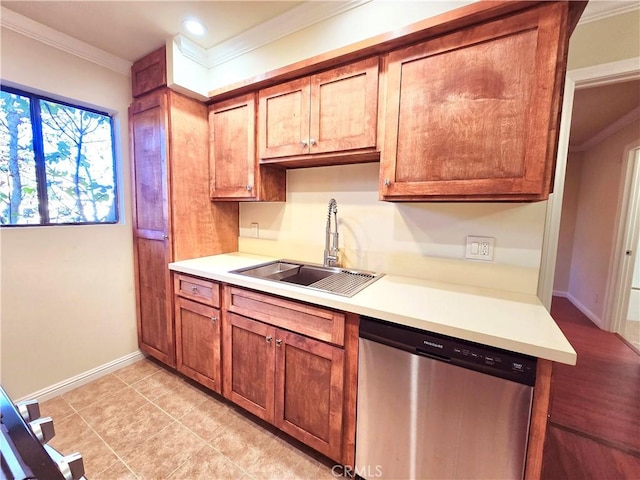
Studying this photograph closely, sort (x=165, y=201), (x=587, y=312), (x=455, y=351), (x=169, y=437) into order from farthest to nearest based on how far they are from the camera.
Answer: (x=587, y=312)
(x=165, y=201)
(x=169, y=437)
(x=455, y=351)

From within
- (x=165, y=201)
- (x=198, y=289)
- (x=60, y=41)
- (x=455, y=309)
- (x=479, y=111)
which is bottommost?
(x=198, y=289)

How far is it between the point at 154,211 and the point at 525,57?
2283 millimetres

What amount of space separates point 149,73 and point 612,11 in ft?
9.05

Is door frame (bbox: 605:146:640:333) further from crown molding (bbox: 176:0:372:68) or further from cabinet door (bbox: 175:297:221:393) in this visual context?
cabinet door (bbox: 175:297:221:393)

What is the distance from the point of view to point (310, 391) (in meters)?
1.36

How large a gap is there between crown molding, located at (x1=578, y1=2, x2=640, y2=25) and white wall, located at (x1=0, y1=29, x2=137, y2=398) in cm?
298

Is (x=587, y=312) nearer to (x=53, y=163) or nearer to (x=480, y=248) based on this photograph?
(x=480, y=248)

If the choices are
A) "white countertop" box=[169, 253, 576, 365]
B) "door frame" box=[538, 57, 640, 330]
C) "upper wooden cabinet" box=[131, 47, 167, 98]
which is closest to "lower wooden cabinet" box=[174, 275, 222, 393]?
"white countertop" box=[169, 253, 576, 365]

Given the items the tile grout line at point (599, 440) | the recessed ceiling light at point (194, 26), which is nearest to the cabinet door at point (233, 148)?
the recessed ceiling light at point (194, 26)

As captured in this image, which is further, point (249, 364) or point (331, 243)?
point (331, 243)

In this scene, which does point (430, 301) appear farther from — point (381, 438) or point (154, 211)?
point (154, 211)

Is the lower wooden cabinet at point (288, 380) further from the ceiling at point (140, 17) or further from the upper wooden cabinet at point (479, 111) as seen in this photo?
the ceiling at point (140, 17)

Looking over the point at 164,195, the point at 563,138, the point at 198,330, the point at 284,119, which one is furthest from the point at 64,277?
the point at 563,138

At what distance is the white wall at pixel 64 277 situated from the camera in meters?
1.68
